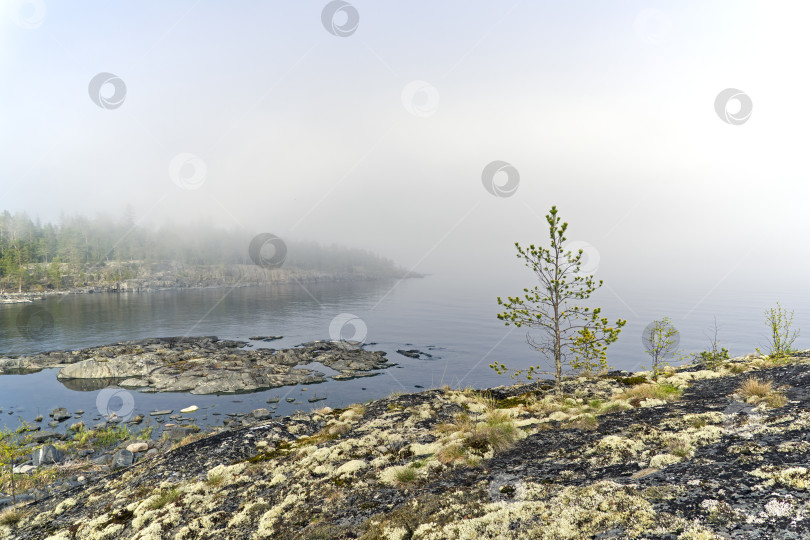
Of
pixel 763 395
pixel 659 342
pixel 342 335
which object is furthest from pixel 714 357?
pixel 342 335

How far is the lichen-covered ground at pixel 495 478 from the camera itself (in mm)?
5121

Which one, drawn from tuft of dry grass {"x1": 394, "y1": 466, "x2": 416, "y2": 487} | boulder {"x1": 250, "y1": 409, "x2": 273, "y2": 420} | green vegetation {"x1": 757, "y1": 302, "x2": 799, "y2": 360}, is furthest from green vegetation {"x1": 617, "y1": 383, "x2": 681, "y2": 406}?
boulder {"x1": 250, "y1": 409, "x2": 273, "y2": 420}

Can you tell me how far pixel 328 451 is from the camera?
10.5m

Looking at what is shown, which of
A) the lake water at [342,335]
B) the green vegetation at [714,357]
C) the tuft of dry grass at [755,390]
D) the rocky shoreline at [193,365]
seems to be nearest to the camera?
the tuft of dry grass at [755,390]

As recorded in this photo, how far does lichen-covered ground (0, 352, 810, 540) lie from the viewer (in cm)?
512

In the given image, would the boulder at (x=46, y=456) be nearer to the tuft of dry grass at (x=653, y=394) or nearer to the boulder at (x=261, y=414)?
the boulder at (x=261, y=414)

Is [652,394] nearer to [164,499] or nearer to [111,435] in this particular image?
[164,499]

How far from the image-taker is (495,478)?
736 centimetres

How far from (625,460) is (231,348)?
7507 cm

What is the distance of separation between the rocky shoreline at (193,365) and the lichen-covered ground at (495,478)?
41.0 m

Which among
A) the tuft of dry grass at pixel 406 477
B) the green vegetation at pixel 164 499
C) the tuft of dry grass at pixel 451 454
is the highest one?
the tuft of dry grass at pixel 451 454

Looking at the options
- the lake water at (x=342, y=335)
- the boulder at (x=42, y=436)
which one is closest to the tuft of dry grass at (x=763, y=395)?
the lake water at (x=342, y=335)

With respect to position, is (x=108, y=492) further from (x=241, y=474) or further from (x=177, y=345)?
(x=177, y=345)

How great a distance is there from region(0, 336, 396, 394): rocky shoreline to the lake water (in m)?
2.38
